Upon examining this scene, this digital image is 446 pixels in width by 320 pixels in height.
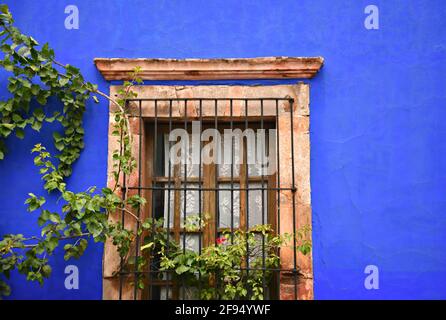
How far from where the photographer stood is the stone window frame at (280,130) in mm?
4223

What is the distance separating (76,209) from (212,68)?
1.29 m

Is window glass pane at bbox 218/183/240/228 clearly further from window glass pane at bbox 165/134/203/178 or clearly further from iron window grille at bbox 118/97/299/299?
window glass pane at bbox 165/134/203/178

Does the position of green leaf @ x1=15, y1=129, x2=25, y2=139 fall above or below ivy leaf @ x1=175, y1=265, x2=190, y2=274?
above

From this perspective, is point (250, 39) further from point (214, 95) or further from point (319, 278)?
point (319, 278)

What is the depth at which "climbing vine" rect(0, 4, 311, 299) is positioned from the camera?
4.05m

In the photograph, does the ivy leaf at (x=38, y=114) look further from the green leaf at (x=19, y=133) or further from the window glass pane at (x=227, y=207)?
the window glass pane at (x=227, y=207)

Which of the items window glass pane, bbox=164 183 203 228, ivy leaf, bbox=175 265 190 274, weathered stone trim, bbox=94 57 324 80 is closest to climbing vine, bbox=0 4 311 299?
ivy leaf, bbox=175 265 190 274

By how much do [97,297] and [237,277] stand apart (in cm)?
91

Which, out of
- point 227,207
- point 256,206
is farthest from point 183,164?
point 256,206

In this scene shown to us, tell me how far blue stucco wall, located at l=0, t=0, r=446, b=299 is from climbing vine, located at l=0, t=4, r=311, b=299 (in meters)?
0.11
